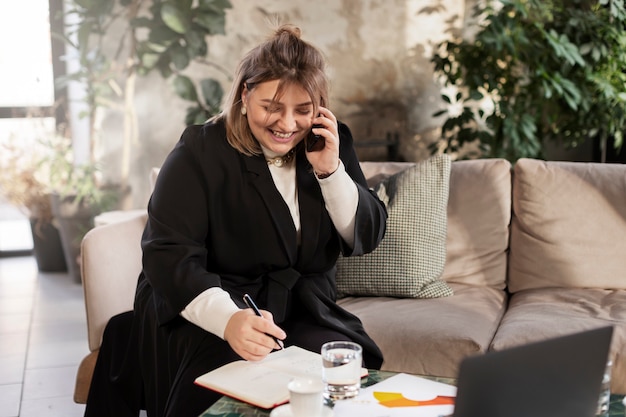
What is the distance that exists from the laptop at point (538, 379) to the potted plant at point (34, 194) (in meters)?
3.91

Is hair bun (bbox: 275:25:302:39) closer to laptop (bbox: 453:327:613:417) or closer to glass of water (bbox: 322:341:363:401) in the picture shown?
glass of water (bbox: 322:341:363:401)

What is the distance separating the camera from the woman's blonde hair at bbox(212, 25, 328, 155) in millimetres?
1829

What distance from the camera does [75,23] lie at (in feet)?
14.2

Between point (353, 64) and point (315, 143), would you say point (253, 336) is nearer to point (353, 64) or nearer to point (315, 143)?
point (315, 143)

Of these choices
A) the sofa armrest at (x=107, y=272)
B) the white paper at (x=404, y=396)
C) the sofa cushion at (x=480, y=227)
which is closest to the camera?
the white paper at (x=404, y=396)

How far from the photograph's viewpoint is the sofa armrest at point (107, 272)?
2.26 meters

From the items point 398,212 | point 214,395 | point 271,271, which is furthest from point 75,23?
point 214,395

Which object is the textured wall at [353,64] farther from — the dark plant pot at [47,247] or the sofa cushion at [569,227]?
the sofa cushion at [569,227]

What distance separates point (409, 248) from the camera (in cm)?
249

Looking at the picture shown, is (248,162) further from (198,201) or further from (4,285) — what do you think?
(4,285)

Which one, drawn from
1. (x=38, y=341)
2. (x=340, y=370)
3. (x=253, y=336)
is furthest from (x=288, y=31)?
A: (x=38, y=341)

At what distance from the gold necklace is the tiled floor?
1336 millimetres

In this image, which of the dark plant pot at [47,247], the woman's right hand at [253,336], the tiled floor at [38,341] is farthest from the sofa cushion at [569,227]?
the dark plant pot at [47,247]

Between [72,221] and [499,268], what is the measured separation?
267cm
